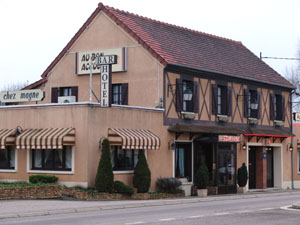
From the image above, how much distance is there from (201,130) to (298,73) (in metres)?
43.2

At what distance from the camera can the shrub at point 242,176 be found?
33.0m

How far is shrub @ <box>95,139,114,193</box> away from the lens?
24875 millimetres

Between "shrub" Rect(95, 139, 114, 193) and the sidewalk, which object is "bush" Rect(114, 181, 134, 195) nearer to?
"shrub" Rect(95, 139, 114, 193)

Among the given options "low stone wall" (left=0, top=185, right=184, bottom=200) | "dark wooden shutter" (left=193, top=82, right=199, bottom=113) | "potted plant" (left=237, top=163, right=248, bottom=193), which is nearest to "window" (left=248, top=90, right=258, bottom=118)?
"potted plant" (left=237, top=163, right=248, bottom=193)

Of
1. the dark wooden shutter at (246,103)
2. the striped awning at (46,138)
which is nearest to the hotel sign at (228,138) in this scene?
the dark wooden shutter at (246,103)

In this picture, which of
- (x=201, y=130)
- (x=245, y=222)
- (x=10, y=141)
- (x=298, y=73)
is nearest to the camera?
(x=245, y=222)

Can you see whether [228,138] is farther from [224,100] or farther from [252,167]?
[252,167]

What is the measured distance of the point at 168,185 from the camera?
28.4 metres

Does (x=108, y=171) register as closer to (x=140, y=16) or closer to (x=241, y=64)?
(x=140, y=16)

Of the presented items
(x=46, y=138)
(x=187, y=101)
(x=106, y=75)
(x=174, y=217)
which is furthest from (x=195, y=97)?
(x=174, y=217)

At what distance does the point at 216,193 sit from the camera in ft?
102

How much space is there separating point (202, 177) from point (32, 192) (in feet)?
30.1

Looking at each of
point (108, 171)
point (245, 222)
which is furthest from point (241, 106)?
point (245, 222)

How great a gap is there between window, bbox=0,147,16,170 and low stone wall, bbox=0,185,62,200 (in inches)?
162
